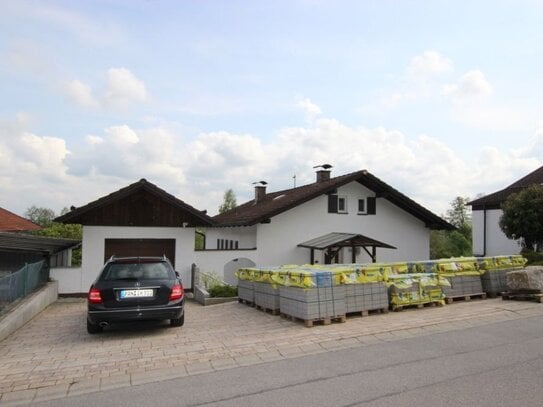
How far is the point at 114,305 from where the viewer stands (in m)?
8.69

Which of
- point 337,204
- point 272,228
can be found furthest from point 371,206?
point 272,228

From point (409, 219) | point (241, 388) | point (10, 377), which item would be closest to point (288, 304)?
point (241, 388)

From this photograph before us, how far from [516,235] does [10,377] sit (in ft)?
73.2

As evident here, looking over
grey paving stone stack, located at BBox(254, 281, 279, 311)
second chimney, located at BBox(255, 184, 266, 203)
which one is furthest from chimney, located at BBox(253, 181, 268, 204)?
grey paving stone stack, located at BBox(254, 281, 279, 311)

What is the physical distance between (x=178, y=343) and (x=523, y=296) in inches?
370

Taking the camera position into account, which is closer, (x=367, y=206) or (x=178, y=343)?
(x=178, y=343)

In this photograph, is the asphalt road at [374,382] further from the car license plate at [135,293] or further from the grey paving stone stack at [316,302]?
the car license plate at [135,293]

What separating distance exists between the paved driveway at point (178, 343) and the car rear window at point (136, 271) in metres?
1.03

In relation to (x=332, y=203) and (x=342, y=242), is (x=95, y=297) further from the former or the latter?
(x=332, y=203)

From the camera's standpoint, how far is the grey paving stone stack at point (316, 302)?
31.5 feet

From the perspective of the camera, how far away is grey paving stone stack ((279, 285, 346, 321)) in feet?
31.5

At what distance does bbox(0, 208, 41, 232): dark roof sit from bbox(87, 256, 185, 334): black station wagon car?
2083cm

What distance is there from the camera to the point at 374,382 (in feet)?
18.9

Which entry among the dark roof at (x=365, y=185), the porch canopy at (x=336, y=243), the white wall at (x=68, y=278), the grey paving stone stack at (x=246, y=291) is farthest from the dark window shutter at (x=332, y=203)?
the white wall at (x=68, y=278)
